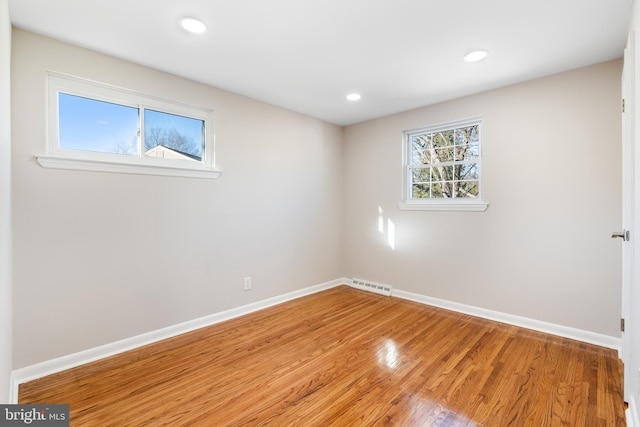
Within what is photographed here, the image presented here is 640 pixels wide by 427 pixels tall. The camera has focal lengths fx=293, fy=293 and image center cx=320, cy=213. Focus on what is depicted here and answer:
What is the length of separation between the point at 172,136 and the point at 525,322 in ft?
12.9

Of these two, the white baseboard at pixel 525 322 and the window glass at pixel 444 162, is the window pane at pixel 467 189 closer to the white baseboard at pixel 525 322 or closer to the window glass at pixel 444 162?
the window glass at pixel 444 162

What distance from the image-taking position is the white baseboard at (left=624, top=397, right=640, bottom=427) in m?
1.49

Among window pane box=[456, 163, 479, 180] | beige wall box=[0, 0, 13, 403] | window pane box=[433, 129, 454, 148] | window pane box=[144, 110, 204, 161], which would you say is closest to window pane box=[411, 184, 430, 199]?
window pane box=[456, 163, 479, 180]

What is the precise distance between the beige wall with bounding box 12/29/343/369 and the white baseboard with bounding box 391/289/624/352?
5.08 ft

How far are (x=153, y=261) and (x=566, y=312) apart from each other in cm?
379

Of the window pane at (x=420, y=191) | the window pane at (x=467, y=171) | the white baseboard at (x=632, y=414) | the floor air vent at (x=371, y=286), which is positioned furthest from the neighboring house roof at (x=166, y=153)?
the white baseboard at (x=632, y=414)

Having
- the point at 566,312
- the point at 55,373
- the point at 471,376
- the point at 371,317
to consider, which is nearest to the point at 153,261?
the point at 55,373

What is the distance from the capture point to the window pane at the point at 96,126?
2.25 metres

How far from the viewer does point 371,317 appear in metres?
3.21

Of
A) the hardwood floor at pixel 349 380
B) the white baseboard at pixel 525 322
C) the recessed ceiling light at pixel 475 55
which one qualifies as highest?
the recessed ceiling light at pixel 475 55

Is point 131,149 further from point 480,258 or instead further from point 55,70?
point 480,258

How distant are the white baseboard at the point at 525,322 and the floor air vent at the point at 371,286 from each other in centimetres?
22

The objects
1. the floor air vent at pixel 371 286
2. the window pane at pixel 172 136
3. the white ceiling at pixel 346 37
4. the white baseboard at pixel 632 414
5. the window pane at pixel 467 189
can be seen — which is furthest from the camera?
the floor air vent at pixel 371 286

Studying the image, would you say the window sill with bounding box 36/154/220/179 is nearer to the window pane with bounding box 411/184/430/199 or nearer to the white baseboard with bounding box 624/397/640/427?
the window pane with bounding box 411/184/430/199
